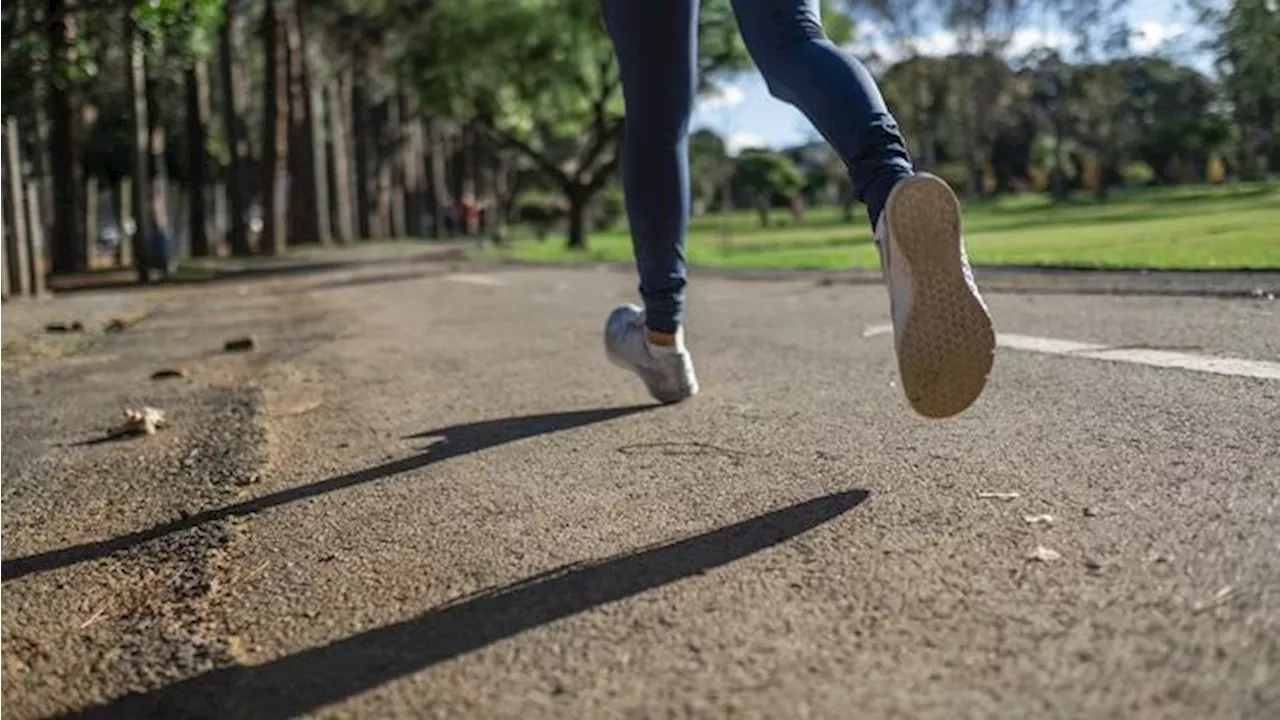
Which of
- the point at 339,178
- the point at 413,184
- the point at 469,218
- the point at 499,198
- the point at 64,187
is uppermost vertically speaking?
the point at 413,184

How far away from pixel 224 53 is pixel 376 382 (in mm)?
29985

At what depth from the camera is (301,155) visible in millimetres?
36312

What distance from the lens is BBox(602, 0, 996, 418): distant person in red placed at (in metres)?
2.35

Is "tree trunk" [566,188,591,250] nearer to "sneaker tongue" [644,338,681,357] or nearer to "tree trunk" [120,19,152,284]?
"tree trunk" [120,19,152,284]

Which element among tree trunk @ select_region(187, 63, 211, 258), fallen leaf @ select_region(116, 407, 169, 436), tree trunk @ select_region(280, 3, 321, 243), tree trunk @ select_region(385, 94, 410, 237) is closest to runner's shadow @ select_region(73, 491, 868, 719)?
fallen leaf @ select_region(116, 407, 169, 436)

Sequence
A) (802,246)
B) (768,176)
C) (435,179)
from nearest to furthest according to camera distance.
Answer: (802,246), (435,179), (768,176)

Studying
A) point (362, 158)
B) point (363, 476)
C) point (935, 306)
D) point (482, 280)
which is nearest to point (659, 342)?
point (363, 476)

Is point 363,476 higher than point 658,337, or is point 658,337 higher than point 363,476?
point 658,337

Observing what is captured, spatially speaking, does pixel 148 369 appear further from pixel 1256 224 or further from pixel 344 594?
pixel 1256 224

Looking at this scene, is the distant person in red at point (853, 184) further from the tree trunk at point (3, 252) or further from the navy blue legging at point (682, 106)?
the tree trunk at point (3, 252)

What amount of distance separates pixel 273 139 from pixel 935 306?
1204 inches

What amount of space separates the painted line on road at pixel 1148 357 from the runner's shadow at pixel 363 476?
143 cm

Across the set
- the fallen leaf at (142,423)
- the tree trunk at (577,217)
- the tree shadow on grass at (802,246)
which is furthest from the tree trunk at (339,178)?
the fallen leaf at (142,423)

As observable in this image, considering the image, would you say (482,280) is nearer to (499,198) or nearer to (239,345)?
(239,345)
